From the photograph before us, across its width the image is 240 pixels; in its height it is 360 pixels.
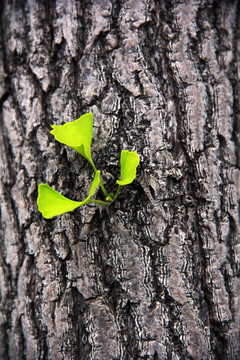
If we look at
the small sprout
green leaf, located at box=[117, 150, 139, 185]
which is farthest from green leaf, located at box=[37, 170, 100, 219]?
green leaf, located at box=[117, 150, 139, 185]

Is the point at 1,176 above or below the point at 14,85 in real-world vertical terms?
below

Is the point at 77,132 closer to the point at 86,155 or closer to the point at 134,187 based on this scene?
the point at 86,155

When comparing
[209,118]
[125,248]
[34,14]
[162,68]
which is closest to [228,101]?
[209,118]

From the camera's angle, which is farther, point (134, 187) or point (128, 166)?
point (134, 187)

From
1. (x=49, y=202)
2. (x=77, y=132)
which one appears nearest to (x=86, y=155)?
(x=77, y=132)

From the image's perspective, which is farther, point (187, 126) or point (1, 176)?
point (1, 176)

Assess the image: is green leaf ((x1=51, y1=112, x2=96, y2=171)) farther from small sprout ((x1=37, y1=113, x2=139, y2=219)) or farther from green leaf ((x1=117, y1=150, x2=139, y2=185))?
green leaf ((x1=117, y1=150, x2=139, y2=185))

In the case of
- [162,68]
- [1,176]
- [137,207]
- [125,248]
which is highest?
[162,68]

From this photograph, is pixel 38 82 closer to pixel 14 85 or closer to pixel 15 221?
pixel 14 85
